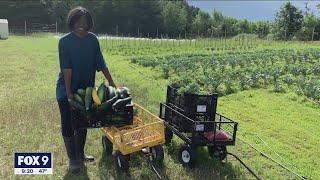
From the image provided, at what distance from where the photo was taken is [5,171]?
20.5 ft

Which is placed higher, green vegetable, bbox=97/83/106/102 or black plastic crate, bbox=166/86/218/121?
green vegetable, bbox=97/83/106/102

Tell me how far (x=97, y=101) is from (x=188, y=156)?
5.17ft

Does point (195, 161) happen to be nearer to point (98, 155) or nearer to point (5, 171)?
point (98, 155)

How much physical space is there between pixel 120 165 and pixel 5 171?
5.05 feet

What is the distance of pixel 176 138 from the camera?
7.88 metres

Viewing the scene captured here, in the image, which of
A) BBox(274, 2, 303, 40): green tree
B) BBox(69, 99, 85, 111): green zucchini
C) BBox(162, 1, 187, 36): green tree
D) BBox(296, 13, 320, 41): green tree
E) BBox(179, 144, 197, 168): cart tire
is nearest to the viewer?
BBox(69, 99, 85, 111): green zucchini

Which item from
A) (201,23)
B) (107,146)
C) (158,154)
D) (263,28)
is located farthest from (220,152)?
(201,23)

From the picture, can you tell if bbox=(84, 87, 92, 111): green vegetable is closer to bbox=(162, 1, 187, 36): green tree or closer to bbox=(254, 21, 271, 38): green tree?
bbox=(254, 21, 271, 38): green tree

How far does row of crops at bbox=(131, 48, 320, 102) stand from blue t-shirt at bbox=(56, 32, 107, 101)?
1.52m

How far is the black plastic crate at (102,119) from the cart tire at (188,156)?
1026 mm

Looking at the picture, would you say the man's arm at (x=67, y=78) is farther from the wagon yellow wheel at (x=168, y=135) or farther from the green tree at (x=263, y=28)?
the green tree at (x=263, y=28)

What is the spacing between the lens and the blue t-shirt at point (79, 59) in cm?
600

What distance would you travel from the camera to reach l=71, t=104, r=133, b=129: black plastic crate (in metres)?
5.97

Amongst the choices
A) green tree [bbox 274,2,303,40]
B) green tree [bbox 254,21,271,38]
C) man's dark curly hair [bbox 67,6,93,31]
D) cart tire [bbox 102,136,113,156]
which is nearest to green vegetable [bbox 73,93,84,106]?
man's dark curly hair [bbox 67,6,93,31]
